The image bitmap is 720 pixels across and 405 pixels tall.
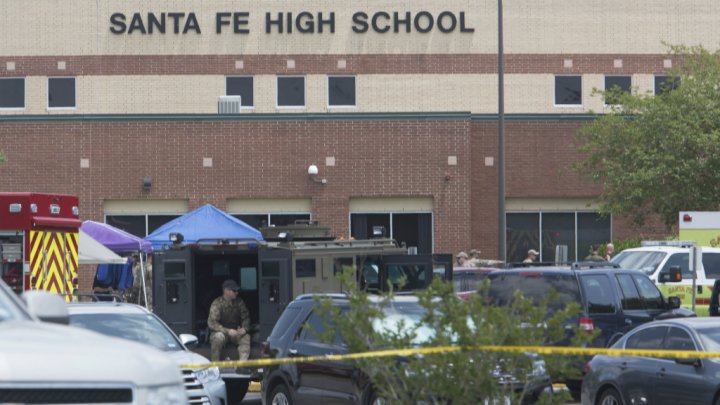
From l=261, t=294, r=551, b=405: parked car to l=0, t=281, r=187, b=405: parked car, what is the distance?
7.24 m

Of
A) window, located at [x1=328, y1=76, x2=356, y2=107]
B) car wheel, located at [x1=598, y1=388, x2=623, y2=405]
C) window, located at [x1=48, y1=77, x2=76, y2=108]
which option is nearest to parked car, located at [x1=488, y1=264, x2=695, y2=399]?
car wheel, located at [x1=598, y1=388, x2=623, y2=405]

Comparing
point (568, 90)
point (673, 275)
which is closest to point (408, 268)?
point (673, 275)

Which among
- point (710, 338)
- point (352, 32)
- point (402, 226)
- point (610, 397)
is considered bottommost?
point (610, 397)

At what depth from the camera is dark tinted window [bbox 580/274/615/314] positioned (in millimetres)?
19969

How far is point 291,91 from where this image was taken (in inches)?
1667

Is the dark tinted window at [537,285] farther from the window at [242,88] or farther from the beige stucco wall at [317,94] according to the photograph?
the window at [242,88]

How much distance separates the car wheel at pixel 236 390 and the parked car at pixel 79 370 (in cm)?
1322

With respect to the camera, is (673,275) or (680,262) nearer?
(673,275)

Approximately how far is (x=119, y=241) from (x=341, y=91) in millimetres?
15066

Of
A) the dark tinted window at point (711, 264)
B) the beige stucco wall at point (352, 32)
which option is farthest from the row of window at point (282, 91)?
the dark tinted window at point (711, 264)

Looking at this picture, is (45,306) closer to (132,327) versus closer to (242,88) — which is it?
(132,327)

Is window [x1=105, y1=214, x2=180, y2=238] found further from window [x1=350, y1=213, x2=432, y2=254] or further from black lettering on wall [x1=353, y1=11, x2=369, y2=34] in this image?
black lettering on wall [x1=353, y1=11, x2=369, y2=34]

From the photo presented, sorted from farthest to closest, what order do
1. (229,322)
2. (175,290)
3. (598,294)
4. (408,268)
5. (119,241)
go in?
(119,241) → (408,268) → (175,290) → (229,322) → (598,294)

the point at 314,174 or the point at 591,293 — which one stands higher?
the point at 314,174
